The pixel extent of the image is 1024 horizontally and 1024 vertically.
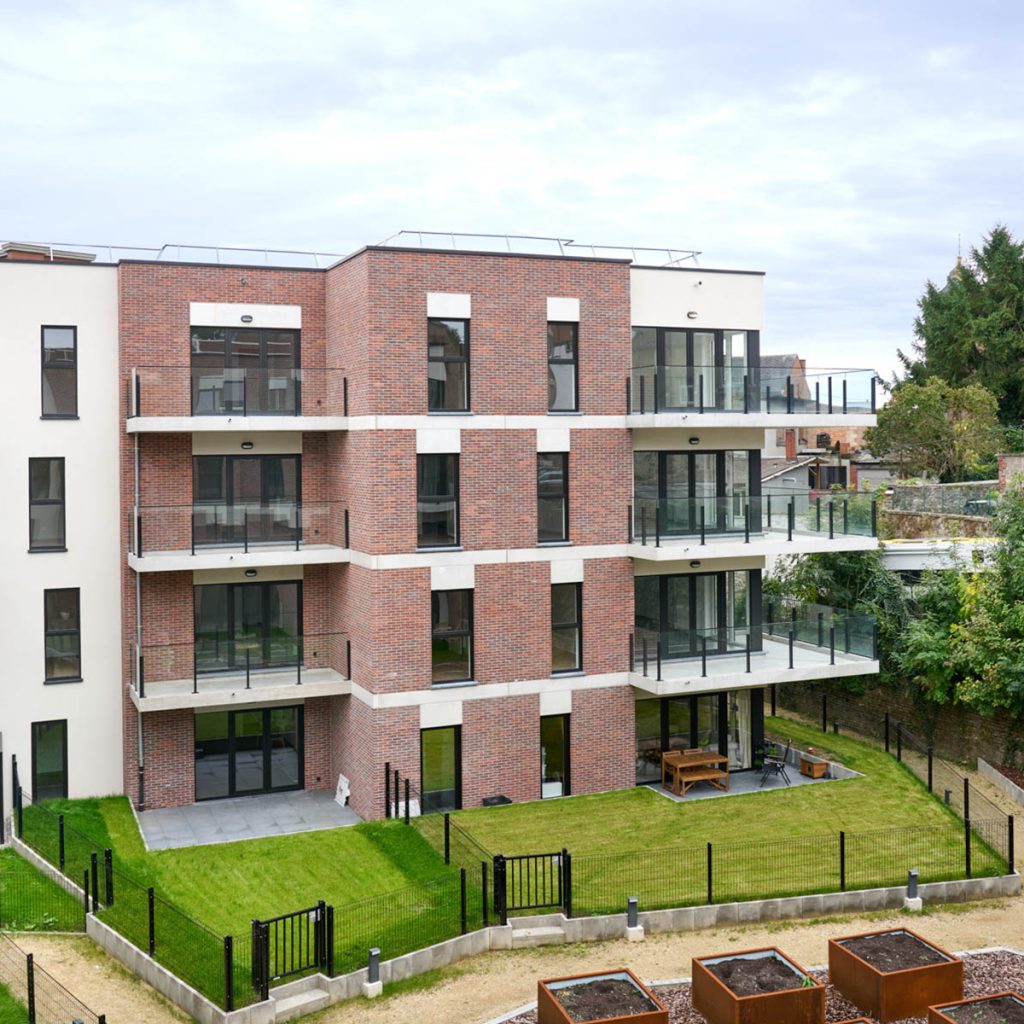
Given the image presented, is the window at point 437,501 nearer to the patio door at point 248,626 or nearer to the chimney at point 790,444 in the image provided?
the patio door at point 248,626

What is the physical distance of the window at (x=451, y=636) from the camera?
21375mm

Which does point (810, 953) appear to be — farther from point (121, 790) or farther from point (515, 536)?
point (121, 790)

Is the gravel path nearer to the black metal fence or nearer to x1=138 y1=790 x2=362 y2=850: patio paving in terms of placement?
the black metal fence

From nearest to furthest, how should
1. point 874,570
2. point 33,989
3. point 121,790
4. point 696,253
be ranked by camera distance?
point 33,989 < point 121,790 < point 696,253 < point 874,570

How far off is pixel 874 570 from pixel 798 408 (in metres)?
6.26

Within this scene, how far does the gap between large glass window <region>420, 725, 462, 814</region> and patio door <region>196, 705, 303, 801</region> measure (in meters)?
3.05

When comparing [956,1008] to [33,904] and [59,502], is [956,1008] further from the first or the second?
[59,502]

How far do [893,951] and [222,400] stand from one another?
14.2m

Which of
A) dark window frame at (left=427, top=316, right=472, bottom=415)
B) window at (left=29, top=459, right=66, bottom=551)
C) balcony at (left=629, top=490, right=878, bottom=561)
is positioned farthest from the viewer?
balcony at (left=629, top=490, right=878, bottom=561)

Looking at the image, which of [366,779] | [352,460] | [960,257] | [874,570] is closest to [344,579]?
[352,460]

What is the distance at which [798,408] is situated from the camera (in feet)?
76.4

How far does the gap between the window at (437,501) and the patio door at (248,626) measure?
323cm

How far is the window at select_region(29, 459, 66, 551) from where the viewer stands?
843 inches

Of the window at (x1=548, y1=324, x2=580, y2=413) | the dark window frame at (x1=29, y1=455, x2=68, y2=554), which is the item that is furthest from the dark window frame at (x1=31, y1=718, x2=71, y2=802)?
the window at (x1=548, y1=324, x2=580, y2=413)
